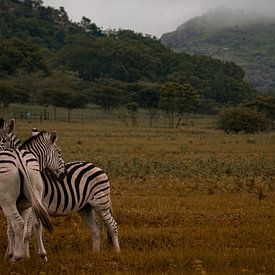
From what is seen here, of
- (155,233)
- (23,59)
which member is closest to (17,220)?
(155,233)

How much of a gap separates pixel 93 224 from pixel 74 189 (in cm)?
89

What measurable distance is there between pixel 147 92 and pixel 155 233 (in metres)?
95.0

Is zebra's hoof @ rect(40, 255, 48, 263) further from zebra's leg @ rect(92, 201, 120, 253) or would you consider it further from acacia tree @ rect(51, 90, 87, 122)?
acacia tree @ rect(51, 90, 87, 122)

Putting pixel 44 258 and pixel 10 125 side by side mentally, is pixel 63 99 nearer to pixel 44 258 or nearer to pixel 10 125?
pixel 10 125

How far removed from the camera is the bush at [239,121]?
7388 cm

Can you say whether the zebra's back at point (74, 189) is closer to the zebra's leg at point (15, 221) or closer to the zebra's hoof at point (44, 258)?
the zebra's hoof at point (44, 258)

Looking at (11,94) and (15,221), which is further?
(11,94)

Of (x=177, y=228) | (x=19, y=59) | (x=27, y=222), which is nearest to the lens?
(x=27, y=222)

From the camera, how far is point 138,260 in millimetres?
8992

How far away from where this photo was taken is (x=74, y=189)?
402 inches

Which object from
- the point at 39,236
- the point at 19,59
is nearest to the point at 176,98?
the point at 19,59

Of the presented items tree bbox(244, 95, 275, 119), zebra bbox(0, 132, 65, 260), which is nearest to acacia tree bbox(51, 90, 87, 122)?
tree bbox(244, 95, 275, 119)

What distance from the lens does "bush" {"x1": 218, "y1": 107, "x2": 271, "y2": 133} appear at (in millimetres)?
73875

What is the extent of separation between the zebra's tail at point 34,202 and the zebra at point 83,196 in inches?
57.0
